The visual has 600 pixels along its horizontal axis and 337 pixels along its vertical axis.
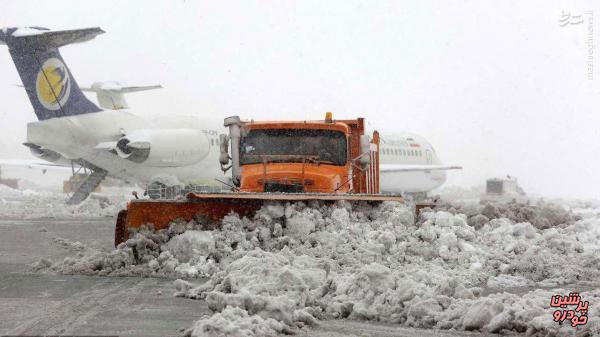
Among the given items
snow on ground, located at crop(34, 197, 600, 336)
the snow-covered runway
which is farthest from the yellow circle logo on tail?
snow on ground, located at crop(34, 197, 600, 336)

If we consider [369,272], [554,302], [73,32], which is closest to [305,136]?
[369,272]

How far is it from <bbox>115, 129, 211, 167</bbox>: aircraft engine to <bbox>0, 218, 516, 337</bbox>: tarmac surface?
14.4m

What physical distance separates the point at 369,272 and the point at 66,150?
66.3 ft

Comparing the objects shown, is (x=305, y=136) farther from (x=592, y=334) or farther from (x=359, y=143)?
(x=592, y=334)

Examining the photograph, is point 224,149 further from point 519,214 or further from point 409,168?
point 409,168

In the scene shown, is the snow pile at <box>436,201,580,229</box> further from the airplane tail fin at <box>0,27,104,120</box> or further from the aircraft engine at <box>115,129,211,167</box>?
the airplane tail fin at <box>0,27,104,120</box>

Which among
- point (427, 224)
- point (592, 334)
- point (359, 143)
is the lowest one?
point (592, 334)

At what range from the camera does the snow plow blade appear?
34.9 feet

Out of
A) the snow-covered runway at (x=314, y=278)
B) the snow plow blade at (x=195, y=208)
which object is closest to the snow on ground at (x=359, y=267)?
the snow-covered runway at (x=314, y=278)

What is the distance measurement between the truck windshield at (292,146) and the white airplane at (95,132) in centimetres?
998

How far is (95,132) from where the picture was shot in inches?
1033

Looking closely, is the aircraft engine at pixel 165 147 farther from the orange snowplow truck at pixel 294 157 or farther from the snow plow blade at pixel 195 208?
the snow plow blade at pixel 195 208

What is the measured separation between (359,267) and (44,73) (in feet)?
61.0

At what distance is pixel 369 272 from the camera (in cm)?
755
